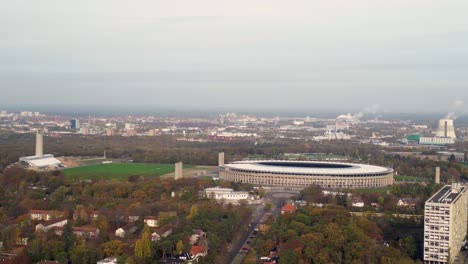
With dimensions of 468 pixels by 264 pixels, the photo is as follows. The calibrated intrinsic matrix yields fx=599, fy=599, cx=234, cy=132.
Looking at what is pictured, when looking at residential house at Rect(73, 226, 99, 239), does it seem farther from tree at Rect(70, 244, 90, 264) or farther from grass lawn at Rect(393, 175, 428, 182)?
grass lawn at Rect(393, 175, 428, 182)

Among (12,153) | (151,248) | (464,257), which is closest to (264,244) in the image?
(151,248)

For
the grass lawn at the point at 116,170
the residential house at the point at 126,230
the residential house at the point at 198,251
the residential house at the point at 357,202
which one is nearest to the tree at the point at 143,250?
the residential house at the point at 198,251

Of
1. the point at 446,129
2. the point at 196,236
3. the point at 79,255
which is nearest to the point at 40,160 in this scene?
the point at 196,236

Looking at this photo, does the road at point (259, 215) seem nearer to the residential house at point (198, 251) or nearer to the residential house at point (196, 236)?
the residential house at point (198, 251)

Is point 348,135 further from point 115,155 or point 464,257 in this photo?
point 464,257

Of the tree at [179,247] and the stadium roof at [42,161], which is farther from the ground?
the stadium roof at [42,161]

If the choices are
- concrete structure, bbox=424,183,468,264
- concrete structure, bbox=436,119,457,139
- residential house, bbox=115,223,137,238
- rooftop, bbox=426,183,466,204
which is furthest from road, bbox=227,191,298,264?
concrete structure, bbox=436,119,457,139

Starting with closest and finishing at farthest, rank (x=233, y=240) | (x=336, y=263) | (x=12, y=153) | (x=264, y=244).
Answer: (x=336, y=263), (x=264, y=244), (x=233, y=240), (x=12, y=153)
